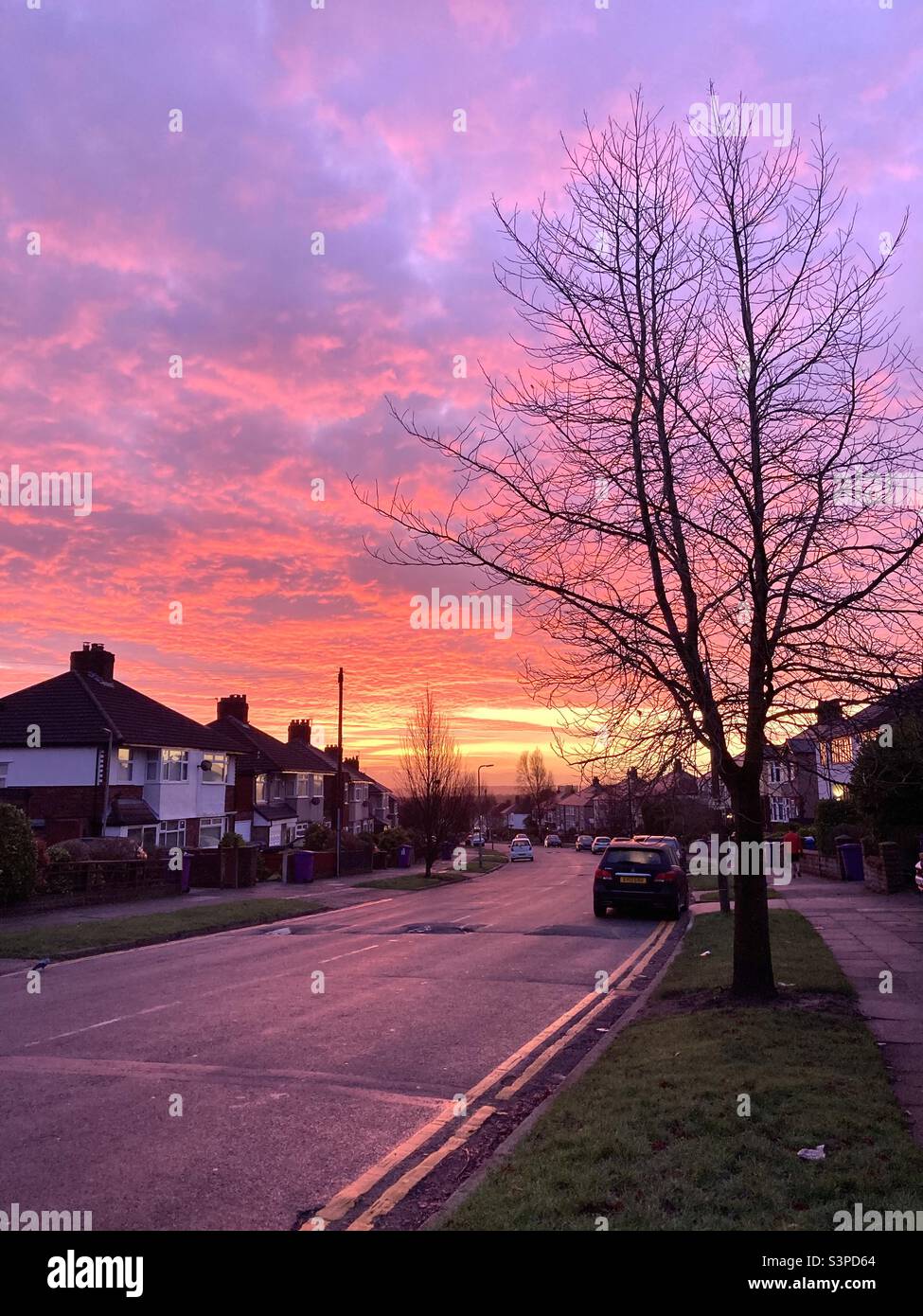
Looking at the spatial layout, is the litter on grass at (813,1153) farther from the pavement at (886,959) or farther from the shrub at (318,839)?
the shrub at (318,839)

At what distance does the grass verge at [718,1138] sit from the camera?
4496 mm

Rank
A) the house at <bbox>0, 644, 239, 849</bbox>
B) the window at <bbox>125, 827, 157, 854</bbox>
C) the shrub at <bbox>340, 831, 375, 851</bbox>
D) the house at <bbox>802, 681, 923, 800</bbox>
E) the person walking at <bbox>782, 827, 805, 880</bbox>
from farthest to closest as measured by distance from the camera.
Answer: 1. the shrub at <bbox>340, 831, 375, 851</bbox>
2. the window at <bbox>125, 827, 157, 854</bbox>
3. the house at <bbox>0, 644, 239, 849</bbox>
4. the person walking at <bbox>782, 827, 805, 880</bbox>
5. the house at <bbox>802, 681, 923, 800</bbox>

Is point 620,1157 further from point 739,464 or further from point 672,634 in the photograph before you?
point 739,464

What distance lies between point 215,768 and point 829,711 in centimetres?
3959

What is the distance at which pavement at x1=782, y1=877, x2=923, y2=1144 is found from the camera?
7277mm

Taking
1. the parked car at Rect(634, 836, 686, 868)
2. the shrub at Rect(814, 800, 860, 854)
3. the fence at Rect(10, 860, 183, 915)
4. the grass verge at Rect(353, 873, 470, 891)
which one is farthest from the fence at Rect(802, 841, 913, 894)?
the fence at Rect(10, 860, 183, 915)

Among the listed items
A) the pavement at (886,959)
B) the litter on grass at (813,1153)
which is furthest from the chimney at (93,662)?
the litter on grass at (813,1153)

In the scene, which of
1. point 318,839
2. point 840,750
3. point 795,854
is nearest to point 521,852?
point 318,839

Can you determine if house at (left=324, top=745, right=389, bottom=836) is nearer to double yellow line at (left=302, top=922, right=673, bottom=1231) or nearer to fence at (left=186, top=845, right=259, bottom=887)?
fence at (left=186, top=845, right=259, bottom=887)

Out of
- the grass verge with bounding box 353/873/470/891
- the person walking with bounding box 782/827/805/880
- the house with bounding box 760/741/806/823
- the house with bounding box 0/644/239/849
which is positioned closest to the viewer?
the house with bounding box 760/741/806/823

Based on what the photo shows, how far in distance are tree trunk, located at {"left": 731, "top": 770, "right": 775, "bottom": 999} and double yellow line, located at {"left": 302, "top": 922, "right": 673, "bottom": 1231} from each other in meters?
1.86

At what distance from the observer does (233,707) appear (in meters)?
62.2

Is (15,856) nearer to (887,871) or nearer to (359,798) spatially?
(887,871)
